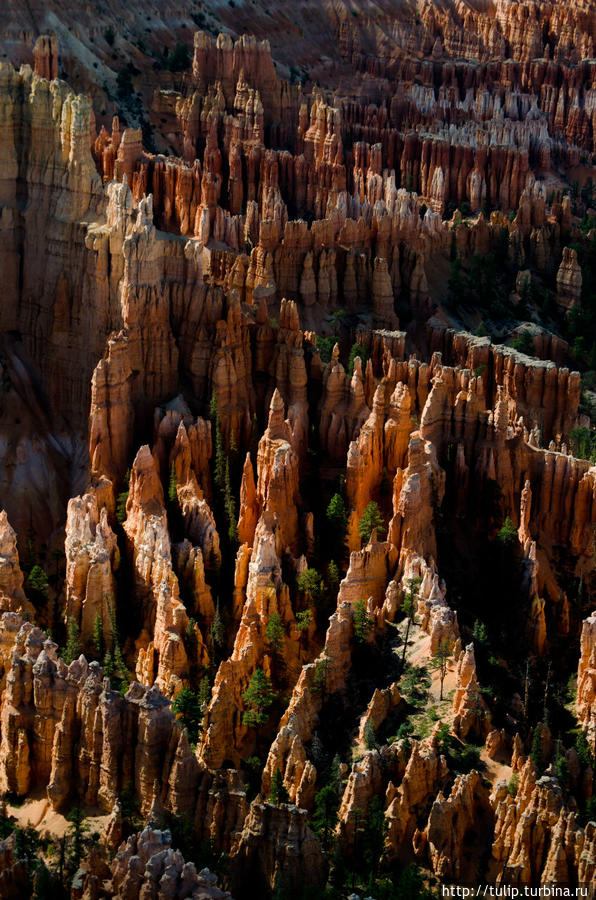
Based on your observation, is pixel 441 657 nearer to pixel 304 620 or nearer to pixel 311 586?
pixel 304 620

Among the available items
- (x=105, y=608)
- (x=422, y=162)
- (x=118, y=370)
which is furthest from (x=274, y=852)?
(x=422, y=162)

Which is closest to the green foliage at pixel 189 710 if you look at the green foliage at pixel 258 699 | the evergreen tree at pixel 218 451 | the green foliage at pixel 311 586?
the green foliage at pixel 258 699

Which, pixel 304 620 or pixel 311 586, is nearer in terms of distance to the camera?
pixel 304 620

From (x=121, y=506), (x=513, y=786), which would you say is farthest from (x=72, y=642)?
(x=513, y=786)

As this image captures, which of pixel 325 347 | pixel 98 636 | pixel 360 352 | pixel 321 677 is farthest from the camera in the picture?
pixel 360 352

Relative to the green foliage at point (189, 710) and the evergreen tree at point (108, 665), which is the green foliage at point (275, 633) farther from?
the evergreen tree at point (108, 665)
